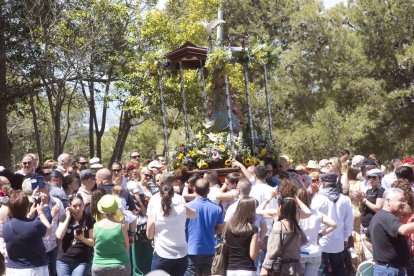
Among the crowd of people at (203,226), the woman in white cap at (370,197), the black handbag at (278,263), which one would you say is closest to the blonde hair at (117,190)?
the crowd of people at (203,226)

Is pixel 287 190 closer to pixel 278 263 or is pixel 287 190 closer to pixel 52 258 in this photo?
pixel 278 263

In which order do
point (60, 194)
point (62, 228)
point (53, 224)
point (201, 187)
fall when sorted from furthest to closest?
point (60, 194), point (53, 224), point (201, 187), point (62, 228)

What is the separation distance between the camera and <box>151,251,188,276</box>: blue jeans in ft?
30.2

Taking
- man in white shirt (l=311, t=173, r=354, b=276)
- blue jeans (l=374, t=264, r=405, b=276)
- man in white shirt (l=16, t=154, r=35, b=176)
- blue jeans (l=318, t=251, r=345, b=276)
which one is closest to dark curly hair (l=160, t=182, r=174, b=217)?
man in white shirt (l=311, t=173, r=354, b=276)

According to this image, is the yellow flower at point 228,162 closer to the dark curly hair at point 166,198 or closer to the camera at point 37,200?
the dark curly hair at point 166,198

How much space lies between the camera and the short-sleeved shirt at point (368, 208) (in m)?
11.1

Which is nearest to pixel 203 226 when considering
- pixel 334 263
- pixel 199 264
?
pixel 199 264

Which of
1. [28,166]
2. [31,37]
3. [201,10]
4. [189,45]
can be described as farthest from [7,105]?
[28,166]

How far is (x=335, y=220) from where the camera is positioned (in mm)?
10312

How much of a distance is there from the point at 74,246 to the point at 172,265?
1.16 metres

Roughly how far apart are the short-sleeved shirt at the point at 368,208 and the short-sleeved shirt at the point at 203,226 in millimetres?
2645

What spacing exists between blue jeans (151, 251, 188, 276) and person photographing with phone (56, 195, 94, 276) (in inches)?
31.2

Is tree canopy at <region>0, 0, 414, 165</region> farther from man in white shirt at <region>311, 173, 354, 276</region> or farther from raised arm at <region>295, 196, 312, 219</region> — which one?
raised arm at <region>295, 196, 312, 219</region>

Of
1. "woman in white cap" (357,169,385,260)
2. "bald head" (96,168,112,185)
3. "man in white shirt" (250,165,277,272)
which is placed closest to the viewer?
"man in white shirt" (250,165,277,272)
